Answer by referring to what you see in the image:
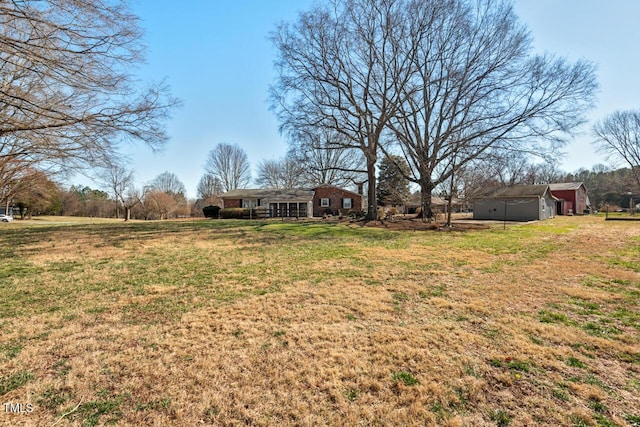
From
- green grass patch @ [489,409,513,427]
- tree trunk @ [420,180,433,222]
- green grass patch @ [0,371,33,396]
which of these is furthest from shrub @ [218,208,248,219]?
green grass patch @ [489,409,513,427]

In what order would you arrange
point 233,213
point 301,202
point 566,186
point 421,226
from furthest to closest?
1. point 566,186
2. point 301,202
3. point 233,213
4. point 421,226

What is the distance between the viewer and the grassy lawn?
241cm

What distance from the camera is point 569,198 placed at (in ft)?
132

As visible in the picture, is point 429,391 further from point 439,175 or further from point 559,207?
point 559,207

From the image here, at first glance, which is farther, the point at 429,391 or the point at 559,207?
the point at 559,207

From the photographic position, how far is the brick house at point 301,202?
3272 centimetres

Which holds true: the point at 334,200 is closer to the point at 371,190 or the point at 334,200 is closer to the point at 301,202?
the point at 301,202

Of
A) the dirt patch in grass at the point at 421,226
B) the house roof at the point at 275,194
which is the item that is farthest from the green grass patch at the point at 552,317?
the house roof at the point at 275,194

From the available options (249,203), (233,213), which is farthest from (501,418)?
(249,203)

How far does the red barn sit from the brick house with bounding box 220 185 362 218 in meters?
27.8

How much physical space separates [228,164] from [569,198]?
168ft

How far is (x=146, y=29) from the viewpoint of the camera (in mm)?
6555

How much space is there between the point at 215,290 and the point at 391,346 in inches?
144

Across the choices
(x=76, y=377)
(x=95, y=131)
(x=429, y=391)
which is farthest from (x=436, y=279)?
(x=95, y=131)
